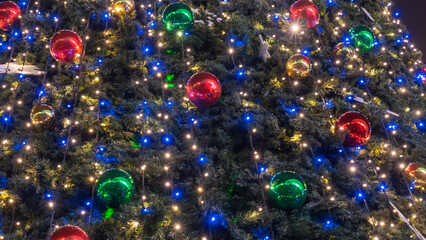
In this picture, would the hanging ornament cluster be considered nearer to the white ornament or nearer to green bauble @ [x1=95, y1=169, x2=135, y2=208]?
the white ornament

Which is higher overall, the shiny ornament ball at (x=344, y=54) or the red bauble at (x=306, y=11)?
the shiny ornament ball at (x=344, y=54)

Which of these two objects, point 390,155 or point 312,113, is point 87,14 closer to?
point 312,113

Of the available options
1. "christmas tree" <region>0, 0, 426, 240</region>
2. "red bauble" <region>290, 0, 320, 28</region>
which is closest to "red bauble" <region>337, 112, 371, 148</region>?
"christmas tree" <region>0, 0, 426, 240</region>

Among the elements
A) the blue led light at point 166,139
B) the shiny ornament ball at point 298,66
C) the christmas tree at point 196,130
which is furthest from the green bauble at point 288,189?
the shiny ornament ball at point 298,66

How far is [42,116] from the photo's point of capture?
6.41ft

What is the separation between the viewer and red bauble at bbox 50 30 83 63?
6.59 feet

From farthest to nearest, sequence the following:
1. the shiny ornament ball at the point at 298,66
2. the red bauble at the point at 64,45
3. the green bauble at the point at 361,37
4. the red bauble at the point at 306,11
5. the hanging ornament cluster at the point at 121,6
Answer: the green bauble at the point at 361,37 → the red bauble at the point at 306,11 → the hanging ornament cluster at the point at 121,6 → the shiny ornament ball at the point at 298,66 → the red bauble at the point at 64,45

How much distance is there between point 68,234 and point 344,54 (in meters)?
2.84

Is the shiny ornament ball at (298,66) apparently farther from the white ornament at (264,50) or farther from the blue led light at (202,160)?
the blue led light at (202,160)

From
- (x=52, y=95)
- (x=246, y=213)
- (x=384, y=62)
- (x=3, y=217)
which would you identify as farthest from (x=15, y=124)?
(x=384, y=62)

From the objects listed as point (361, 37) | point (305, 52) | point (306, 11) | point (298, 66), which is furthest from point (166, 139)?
point (361, 37)

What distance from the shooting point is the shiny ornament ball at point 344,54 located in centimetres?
294

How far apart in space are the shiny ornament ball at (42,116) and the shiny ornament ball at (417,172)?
9.41ft

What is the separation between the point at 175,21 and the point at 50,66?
1.13 metres
